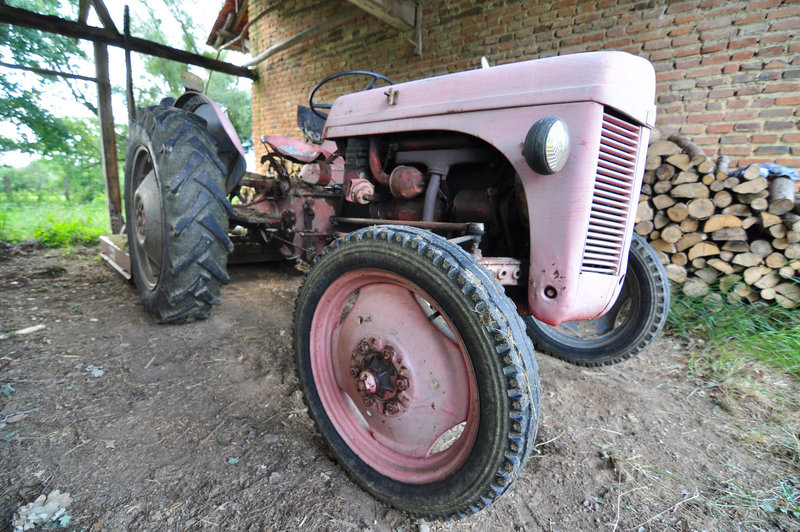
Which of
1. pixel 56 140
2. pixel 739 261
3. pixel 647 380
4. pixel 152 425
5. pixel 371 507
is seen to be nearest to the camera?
pixel 371 507

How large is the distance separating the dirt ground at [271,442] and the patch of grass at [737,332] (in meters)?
0.14

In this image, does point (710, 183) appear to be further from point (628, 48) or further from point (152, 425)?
point (152, 425)

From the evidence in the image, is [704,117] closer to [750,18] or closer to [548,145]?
[750,18]

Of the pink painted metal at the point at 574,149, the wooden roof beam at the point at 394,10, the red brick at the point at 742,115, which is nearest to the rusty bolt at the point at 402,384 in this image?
the pink painted metal at the point at 574,149

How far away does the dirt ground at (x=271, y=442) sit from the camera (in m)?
1.14

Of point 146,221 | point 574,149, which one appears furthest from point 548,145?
point 146,221

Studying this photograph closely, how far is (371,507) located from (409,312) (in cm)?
63

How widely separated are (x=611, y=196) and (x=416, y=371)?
897 mm

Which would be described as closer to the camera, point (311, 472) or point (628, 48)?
point (311, 472)

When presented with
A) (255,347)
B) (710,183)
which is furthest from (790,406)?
(255,347)

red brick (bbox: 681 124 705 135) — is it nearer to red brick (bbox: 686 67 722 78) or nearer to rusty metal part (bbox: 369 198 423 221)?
red brick (bbox: 686 67 722 78)

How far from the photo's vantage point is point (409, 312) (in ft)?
3.89

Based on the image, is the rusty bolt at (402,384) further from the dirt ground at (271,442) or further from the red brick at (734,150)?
the red brick at (734,150)

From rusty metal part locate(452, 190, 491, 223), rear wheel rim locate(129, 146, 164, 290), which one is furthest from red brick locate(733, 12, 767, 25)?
rear wheel rim locate(129, 146, 164, 290)
